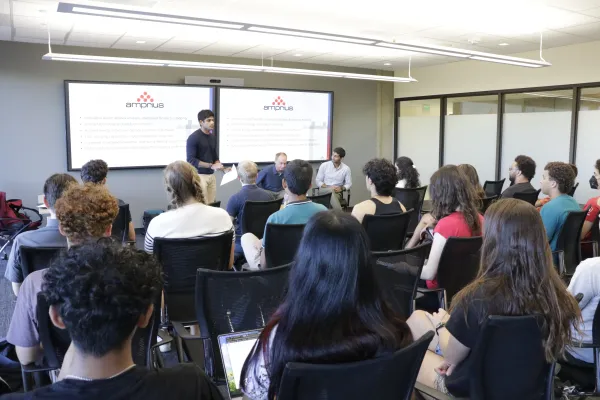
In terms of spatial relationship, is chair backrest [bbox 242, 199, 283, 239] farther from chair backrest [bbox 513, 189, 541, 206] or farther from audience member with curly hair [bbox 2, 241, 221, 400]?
audience member with curly hair [bbox 2, 241, 221, 400]

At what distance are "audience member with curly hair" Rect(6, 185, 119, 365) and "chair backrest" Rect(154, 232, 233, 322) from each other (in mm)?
450

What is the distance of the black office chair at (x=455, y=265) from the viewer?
2.57m

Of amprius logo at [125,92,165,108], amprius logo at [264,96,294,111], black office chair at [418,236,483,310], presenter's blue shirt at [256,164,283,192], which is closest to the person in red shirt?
black office chair at [418,236,483,310]

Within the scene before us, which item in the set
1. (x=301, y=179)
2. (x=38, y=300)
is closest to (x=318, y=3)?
(x=301, y=179)

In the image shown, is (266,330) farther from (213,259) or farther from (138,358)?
(213,259)

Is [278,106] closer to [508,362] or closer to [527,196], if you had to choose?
[527,196]

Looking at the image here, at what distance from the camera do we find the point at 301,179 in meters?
3.21

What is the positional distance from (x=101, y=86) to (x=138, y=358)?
616 cm

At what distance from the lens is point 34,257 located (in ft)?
7.47

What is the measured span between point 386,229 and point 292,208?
622mm

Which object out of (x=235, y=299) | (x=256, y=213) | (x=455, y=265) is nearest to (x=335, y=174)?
(x=256, y=213)

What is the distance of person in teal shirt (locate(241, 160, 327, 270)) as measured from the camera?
10.3 feet

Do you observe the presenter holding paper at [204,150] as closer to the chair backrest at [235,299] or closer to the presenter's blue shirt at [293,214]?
the presenter's blue shirt at [293,214]

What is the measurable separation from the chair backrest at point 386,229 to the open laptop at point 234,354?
5.29 feet
